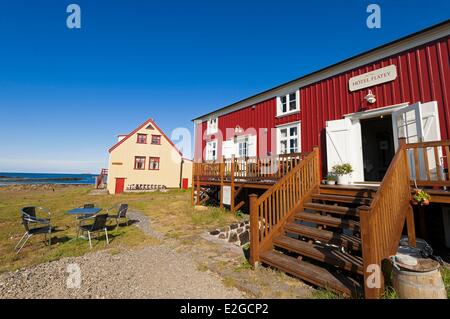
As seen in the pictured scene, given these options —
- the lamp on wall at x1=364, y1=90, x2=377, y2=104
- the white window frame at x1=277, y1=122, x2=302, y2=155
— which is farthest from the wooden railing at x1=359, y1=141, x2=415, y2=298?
the white window frame at x1=277, y1=122, x2=302, y2=155

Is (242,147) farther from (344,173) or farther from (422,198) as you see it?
(422,198)

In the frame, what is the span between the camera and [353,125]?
708 centimetres

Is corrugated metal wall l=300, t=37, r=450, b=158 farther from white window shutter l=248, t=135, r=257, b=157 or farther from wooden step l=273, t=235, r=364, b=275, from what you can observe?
wooden step l=273, t=235, r=364, b=275

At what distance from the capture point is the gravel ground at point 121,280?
3.19m

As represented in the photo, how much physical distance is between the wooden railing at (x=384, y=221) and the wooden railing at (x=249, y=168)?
8.24 ft

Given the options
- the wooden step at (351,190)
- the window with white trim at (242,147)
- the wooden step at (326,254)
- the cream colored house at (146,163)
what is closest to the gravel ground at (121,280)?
the wooden step at (326,254)

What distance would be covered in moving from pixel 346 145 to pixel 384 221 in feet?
14.2

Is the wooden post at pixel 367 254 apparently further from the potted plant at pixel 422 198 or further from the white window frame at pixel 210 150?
the white window frame at pixel 210 150

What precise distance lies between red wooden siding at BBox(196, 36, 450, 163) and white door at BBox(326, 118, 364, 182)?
1.58 feet

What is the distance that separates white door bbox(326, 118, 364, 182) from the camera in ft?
22.4
